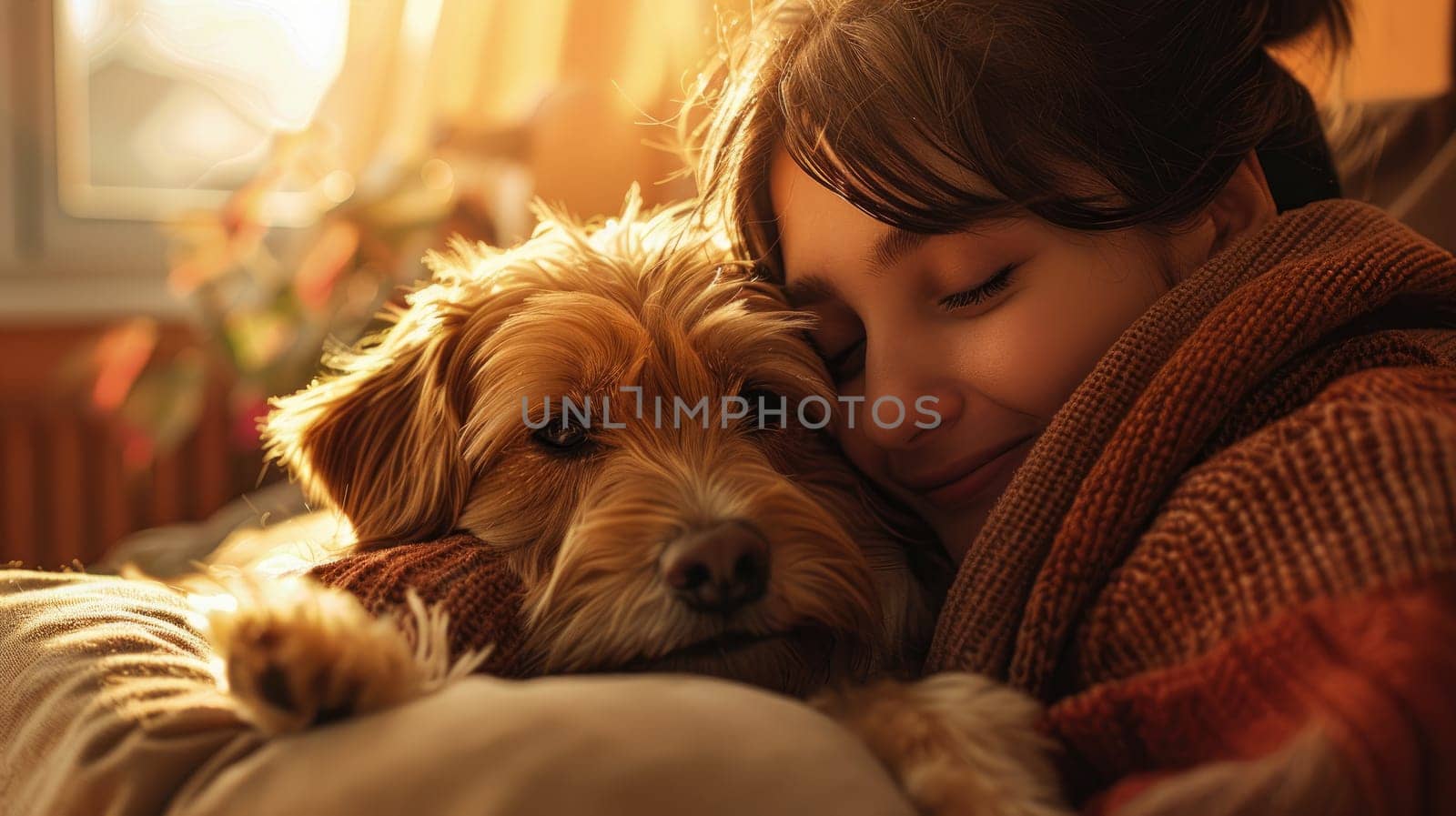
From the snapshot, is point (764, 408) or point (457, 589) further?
point (764, 408)

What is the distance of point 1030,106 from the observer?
52.8 inches

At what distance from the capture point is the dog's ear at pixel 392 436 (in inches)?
55.7

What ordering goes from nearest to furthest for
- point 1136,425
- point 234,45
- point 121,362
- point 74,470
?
point 1136,425 < point 121,362 < point 74,470 < point 234,45

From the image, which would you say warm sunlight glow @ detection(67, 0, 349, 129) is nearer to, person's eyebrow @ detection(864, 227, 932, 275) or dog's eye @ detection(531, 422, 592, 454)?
dog's eye @ detection(531, 422, 592, 454)

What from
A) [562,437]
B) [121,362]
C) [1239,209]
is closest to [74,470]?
[121,362]

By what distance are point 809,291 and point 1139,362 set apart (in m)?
0.54

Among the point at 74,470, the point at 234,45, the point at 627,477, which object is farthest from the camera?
the point at 234,45

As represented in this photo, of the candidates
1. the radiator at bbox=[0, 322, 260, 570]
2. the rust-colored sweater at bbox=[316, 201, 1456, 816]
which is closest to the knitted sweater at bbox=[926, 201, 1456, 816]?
the rust-colored sweater at bbox=[316, 201, 1456, 816]

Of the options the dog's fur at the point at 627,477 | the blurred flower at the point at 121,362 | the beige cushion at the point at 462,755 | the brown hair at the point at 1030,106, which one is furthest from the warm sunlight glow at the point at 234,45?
the beige cushion at the point at 462,755

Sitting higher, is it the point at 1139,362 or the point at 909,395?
the point at 1139,362

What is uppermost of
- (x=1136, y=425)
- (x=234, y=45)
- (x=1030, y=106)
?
(x=234, y=45)

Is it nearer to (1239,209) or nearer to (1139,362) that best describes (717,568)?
(1139,362)

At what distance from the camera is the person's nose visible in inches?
53.6

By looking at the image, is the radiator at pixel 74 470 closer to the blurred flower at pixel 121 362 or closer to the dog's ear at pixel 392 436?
the blurred flower at pixel 121 362
